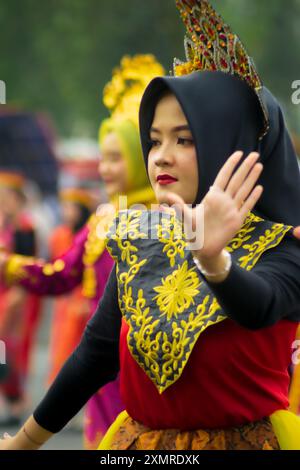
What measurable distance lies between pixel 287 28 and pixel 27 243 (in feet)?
39.5

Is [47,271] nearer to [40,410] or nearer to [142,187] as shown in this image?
[142,187]

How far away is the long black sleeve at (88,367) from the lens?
9.68ft

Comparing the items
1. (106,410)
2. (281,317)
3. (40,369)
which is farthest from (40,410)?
(40,369)

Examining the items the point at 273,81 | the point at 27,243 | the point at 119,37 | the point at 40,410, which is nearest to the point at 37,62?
the point at 119,37

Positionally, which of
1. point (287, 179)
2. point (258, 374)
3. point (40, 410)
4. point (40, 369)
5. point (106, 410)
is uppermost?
point (287, 179)

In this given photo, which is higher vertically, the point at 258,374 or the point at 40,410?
the point at 258,374

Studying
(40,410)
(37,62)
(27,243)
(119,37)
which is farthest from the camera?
(37,62)

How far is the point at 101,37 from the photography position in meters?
19.4

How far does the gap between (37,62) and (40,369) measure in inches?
440

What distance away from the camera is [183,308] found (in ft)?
8.85

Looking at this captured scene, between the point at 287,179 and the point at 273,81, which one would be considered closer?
the point at 287,179

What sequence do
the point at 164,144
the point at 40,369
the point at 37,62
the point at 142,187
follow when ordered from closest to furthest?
the point at 164,144 → the point at 142,187 → the point at 40,369 → the point at 37,62

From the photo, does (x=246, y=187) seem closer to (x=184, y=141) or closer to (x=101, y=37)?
(x=184, y=141)

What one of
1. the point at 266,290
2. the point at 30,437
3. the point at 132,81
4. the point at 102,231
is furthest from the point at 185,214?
the point at 132,81
